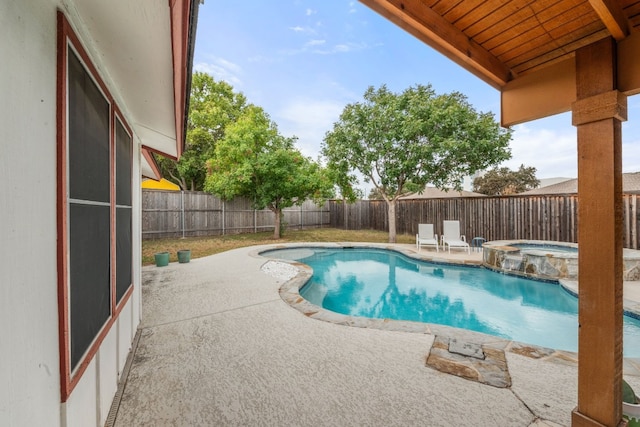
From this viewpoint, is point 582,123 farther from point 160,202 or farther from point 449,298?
point 160,202

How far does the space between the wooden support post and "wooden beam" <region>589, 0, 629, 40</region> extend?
0.21ft

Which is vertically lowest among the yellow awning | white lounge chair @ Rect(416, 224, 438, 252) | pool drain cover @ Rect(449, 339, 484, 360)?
pool drain cover @ Rect(449, 339, 484, 360)

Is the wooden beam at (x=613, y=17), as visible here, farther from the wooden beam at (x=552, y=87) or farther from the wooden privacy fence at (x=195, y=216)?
the wooden privacy fence at (x=195, y=216)

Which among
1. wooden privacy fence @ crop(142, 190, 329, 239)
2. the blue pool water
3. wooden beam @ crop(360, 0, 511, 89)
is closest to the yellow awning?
wooden privacy fence @ crop(142, 190, 329, 239)

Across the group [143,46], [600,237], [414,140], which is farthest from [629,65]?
[414,140]

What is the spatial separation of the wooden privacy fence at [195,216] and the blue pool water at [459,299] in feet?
21.7

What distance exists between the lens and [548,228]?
8375mm

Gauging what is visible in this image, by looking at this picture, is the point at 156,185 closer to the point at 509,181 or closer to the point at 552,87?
the point at 552,87

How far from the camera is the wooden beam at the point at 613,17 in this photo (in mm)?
1276

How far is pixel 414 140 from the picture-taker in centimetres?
1004

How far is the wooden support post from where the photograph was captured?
56.8 inches

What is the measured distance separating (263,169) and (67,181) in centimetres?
916

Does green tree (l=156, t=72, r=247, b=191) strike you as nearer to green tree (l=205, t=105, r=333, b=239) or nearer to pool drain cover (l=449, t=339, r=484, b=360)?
green tree (l=205, t=105, r=333, b=239)

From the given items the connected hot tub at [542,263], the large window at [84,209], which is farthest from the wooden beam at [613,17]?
the connected hot tub at [542,263]
